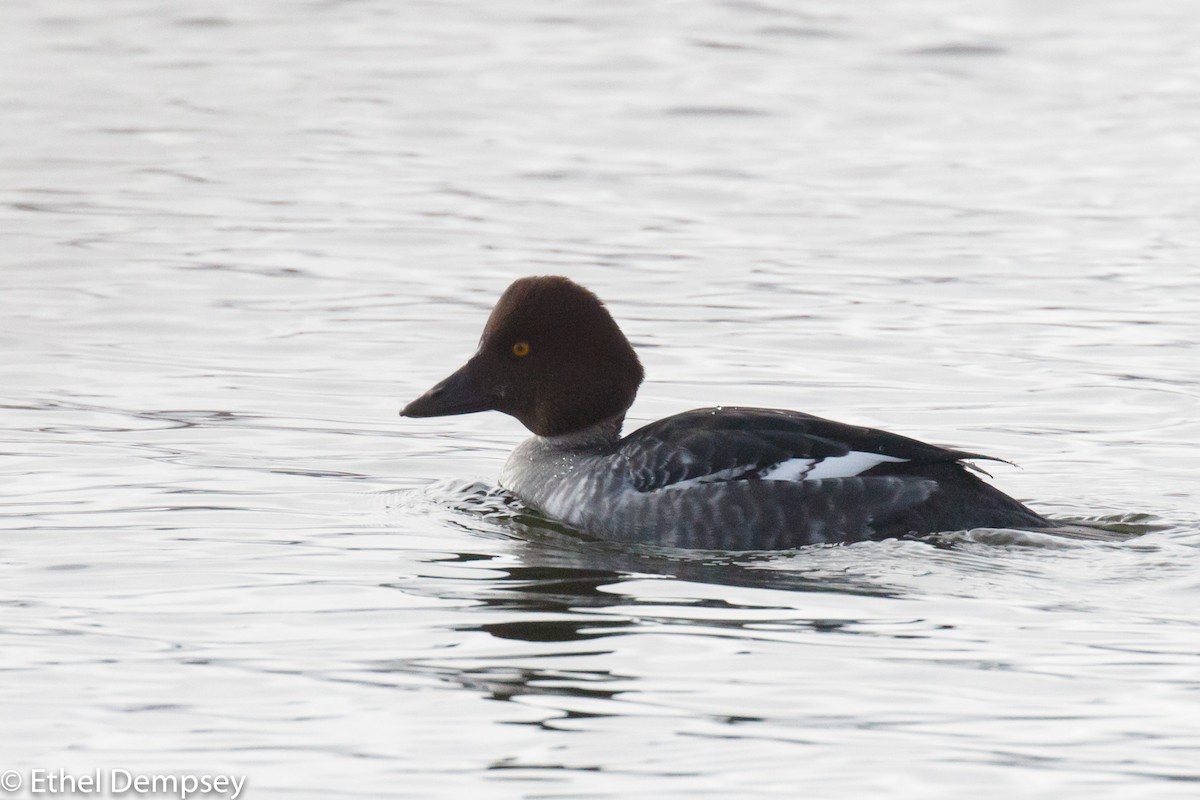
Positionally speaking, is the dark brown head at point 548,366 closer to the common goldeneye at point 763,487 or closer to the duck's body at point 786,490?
the common goldeneye at point 763,487

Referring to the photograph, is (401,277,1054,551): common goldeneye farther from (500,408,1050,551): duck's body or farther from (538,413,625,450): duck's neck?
(538,413,625,450): duck's neck

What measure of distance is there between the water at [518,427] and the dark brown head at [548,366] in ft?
1.40

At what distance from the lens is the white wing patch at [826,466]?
8039 millimetres

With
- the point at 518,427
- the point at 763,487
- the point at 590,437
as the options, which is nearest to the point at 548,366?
the point at 590,437

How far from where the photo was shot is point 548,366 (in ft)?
29.2

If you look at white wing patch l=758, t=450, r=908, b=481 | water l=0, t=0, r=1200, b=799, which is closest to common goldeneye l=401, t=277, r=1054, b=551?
white wing patch l=758, t=450, r=908, b=481

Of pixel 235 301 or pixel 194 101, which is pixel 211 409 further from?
pixel 194 101

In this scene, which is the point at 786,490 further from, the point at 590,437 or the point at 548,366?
the point at 548,366

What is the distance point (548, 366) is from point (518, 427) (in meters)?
1.98

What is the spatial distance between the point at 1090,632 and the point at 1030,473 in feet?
8.96

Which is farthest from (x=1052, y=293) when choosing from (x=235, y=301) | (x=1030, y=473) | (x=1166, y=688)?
(x=1166, y=688)

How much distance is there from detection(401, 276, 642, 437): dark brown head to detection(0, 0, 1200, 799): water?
1.40ft

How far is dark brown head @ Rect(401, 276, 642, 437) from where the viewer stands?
8.86 metres

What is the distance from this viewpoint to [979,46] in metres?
24.4
